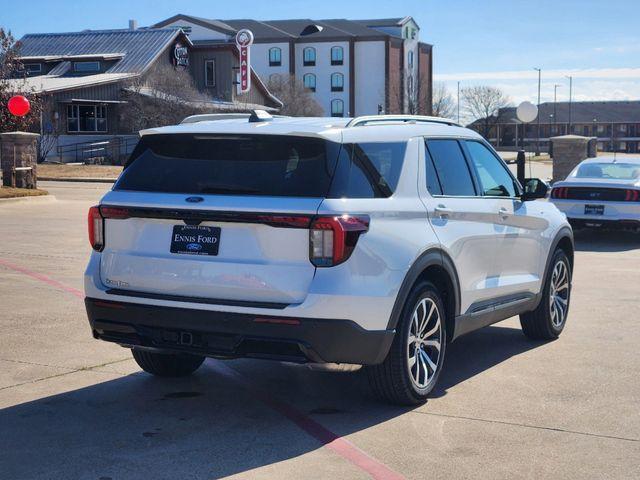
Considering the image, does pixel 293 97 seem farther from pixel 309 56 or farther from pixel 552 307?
pixel 552 307

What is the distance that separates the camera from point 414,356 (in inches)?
249

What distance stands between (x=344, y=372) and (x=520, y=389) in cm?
131

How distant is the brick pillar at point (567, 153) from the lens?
31.7m

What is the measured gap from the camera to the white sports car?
55.4ft

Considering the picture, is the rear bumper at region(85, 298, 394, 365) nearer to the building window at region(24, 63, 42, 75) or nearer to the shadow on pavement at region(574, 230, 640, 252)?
the shadow on pavement at region(574, 230, 640, 252)

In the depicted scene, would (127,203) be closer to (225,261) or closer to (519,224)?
(225,261)

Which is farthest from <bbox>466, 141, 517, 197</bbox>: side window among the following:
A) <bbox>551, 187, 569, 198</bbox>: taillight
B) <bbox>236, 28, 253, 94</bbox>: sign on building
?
<bbox>236, 28, 253, 94</bbox>: sign on building

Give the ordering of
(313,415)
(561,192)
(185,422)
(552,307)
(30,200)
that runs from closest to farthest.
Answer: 1. (185,422)
2. (313,415)
3. (552,307)
4. (561,192)
5. (30,200)

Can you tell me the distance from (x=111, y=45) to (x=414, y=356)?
60.8 metres

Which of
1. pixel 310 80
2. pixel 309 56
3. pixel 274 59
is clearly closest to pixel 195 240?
pixel 310 80

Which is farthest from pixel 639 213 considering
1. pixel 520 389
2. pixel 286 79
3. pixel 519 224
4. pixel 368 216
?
pixel 286 79

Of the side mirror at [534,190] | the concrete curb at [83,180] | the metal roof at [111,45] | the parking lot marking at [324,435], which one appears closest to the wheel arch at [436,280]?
the parking lot marking at [324,435]

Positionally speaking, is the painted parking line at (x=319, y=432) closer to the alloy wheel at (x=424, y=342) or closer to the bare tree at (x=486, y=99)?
the alloy wheel at (x=424, y=342)

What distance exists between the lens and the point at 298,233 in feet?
18.3
